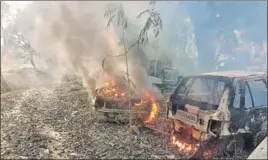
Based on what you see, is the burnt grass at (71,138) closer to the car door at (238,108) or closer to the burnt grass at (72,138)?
the burnt grass at (72,138)

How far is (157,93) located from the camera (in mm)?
11180

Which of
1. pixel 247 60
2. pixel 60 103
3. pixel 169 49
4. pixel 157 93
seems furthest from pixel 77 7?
pixel 247 60

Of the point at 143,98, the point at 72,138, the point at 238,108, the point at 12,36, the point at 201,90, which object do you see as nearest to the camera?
the point at 238,108

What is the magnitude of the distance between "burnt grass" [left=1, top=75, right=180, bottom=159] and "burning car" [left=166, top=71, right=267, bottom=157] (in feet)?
2.01

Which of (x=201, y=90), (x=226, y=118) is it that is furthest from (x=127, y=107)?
(x=226, y=118)

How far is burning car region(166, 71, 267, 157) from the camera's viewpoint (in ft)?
18.0

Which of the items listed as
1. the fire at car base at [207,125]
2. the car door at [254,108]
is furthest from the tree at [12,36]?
the car door at [254,108]

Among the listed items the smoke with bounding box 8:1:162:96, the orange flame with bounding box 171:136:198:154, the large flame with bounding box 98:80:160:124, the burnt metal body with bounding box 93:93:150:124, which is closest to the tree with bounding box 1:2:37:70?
the smoke with bounding box 8:1:162:96

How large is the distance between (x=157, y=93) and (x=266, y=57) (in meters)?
12.8

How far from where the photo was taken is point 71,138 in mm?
7383

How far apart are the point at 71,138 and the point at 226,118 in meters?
3.68

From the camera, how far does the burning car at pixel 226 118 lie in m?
5.48

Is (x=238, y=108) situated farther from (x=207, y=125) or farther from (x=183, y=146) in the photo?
(x=183, y=146)

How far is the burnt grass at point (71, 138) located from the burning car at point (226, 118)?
61cm
